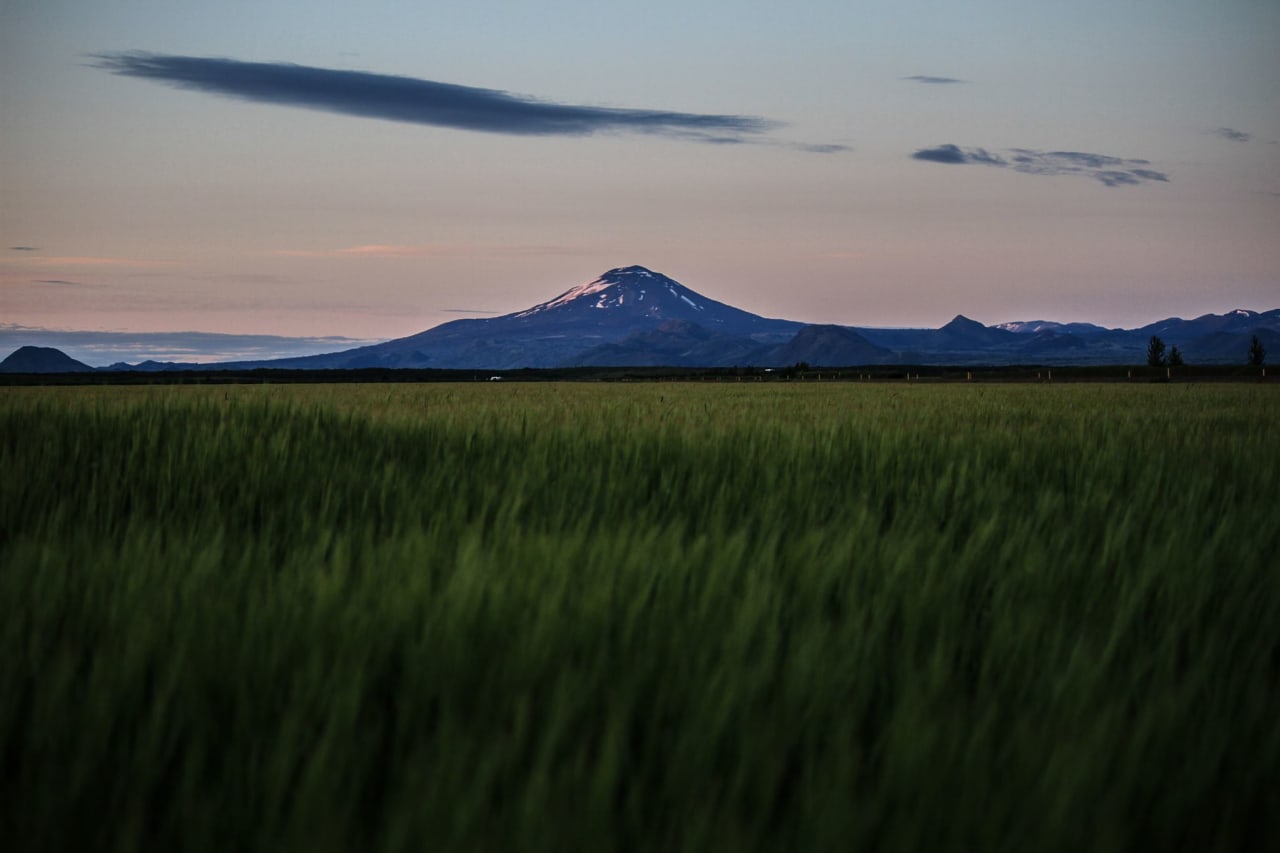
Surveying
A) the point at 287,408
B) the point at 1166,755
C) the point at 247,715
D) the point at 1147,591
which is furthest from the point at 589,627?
the point at 287,408

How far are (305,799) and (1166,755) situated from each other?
1724 millimetres

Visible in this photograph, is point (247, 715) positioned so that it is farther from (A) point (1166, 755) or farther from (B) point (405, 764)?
(A) point (1166, 755)

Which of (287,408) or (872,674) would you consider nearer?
(872,674)

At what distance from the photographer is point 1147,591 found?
3434 millimetres

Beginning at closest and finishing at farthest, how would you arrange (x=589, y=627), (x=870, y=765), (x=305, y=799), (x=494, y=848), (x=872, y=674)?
(x=494, y=848), (x=305, y=799), (x=870, y=765), (x=872, y=674), (x=589, y=627)

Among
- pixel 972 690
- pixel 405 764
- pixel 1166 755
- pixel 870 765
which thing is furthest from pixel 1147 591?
pixel 405 764

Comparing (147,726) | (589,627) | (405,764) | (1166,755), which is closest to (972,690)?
(1166,755)

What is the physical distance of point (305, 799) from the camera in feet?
5.55

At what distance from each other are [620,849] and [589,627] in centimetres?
92

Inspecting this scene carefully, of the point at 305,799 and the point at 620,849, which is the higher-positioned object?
the point at 305,799

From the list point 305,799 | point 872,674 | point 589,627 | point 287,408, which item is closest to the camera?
point 305,799

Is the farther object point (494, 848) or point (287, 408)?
point (287, 408)

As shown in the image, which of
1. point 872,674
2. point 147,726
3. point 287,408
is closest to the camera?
point 147,726

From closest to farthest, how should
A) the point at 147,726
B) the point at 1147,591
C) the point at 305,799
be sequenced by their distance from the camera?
the point at 305,799, the point at 147,726, the point at 1147,591
